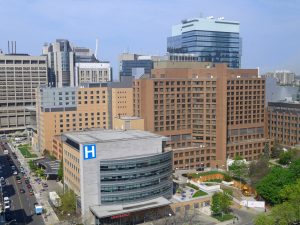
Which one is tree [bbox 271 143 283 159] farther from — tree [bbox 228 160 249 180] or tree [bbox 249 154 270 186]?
tree [bbox 249 154 270 186]

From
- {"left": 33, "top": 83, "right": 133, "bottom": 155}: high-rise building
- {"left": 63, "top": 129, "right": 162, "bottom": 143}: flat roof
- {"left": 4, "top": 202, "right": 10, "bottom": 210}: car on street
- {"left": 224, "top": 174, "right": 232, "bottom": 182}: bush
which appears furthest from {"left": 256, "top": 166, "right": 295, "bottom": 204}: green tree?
{"left": 33, "top": 83, "right": 133, "bottom": 155}: high-rise building

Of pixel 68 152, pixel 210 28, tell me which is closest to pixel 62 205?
pixel 68 152

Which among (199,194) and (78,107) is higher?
(78,107)

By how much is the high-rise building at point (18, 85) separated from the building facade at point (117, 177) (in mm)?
107531

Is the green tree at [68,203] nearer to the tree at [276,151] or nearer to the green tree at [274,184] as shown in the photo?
the green tree at [274,184]

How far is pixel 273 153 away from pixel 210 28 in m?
84.7

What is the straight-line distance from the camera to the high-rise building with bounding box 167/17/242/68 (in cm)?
16825

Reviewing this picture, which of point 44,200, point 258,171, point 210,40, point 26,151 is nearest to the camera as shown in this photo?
point 44,200

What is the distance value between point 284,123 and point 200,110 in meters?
26.9

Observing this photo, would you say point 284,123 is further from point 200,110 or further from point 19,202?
point 19,202

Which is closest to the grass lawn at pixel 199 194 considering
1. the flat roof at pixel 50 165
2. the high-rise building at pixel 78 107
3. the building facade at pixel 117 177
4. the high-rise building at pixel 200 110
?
the building facade at pixel 117 177

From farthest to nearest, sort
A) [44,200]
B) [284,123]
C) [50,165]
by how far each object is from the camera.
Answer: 1. [284,123]
2. [50,165]
3. [44,200]

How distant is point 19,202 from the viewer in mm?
69750

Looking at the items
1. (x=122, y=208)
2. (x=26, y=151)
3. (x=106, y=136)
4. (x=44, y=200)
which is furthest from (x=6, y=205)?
(x=26, y=151)
